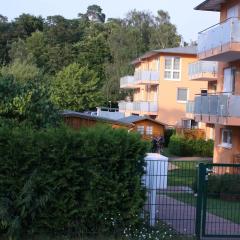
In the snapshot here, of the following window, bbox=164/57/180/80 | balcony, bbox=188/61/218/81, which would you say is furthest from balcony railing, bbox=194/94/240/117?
window, bbox=164/57/180/80

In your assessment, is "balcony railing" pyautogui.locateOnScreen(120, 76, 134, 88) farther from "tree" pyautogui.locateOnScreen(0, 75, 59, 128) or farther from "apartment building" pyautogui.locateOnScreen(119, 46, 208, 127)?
"tree" pyautogui.locateOnScreen(0, 75, 59, 128)

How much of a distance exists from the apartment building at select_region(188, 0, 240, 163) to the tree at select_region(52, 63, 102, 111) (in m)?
37.1

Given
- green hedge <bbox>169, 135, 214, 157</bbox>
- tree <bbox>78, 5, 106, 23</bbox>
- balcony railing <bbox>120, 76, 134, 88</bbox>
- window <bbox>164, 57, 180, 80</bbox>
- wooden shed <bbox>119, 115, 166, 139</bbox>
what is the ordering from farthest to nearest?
tree <bbox>78, 5, 106, 23</bbox> < balcony railing <bbox>120, 76, 134, 88</bbox> < window <bbox>164, 57, 180, 80</bbox> < wooden shed <bbox>119, 115, 166, 139</bbox> < green hedge <bbox>169, 135, 214, 157</bbox>

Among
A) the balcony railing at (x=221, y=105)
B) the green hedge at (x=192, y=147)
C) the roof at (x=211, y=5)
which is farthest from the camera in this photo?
the green hedge at (x=192, y=147)

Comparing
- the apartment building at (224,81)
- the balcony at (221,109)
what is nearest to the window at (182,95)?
the apartment building at (224,81)

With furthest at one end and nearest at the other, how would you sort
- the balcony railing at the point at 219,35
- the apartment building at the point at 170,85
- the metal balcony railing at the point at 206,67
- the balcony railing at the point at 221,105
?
the apartment building at the point at 170,85 < the metal balcony railing at the point at 206,67 < the balcony railing at the point at 219,35 < the balcony railing at the point at 221,105

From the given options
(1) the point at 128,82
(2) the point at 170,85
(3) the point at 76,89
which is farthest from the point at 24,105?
(1) the point at 128,82

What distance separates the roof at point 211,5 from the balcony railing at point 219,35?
5.03ft

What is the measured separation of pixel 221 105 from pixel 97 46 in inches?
2470

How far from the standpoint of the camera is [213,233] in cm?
1098

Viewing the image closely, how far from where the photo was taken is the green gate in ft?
34.8

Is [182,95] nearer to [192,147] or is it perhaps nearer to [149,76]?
[149,76]

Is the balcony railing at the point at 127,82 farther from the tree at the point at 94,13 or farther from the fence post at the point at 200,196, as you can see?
the tree at the point at 94,13

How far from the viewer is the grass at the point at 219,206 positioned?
11.0 metres
